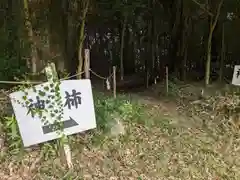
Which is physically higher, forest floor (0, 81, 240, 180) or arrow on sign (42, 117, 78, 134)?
arrow on sign (42, 117, 78, 134)

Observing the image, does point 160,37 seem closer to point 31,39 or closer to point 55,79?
point 31,39

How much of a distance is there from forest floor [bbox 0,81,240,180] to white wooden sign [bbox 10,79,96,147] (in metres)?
0.33

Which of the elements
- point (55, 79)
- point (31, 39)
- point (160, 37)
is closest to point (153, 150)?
point (55, 79)

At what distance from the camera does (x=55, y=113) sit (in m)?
3.77

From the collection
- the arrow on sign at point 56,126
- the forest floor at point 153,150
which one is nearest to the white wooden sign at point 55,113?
the arrow on sign at point 56,126

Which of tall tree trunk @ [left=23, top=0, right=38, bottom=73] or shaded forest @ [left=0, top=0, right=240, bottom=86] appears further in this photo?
shaded forest @ [left=0, top=0, right=240, bottom=86]

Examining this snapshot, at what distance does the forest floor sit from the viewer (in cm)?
→ 398

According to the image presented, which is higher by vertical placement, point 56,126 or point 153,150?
point 56,126

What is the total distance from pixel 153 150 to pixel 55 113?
1.72 m

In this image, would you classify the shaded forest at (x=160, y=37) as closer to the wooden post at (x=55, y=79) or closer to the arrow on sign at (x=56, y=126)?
the wooden post at (x=55, y=79)

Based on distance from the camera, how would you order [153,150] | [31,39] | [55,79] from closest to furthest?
[55,79] < [31,39] < [153,150]

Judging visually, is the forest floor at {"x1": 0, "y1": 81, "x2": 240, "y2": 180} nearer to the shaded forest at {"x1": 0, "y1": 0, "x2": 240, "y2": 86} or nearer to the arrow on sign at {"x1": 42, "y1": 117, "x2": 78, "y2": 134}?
the arrow on sign at {"x1": 42, "y1": 117, "x2": 78, "y2": 134}

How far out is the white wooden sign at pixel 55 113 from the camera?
3678 millimetres

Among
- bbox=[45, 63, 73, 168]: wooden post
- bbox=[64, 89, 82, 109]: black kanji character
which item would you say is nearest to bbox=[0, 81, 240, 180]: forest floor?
bbox=[45, 63, 73, 168]: wooden post
